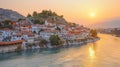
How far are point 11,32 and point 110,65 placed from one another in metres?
9.11

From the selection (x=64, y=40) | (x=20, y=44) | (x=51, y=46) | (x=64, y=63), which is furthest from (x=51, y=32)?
(x=64, y=63)

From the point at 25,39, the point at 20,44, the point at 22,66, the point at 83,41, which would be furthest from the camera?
the point at 83,41

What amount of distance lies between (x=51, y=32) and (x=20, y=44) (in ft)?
13.9

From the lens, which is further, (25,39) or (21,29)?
(21,29)

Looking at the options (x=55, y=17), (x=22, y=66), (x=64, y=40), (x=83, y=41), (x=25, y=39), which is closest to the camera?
(x=22, y=66)

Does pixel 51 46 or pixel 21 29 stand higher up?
pixel 21 29

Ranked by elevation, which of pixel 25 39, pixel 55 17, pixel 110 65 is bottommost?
pixel 110 65

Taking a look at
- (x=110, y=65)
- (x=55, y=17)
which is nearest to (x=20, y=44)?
(x=110, y=65)

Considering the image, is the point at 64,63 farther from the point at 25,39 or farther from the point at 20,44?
the point at 25,39

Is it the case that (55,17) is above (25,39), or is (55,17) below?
above

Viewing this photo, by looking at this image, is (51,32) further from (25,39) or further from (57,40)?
(25,39)

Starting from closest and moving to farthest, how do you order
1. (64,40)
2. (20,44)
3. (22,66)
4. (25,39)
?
(22,66), (20,44), (25,39), (64,40)

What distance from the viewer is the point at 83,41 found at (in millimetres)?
19391

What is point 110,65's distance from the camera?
880cm
